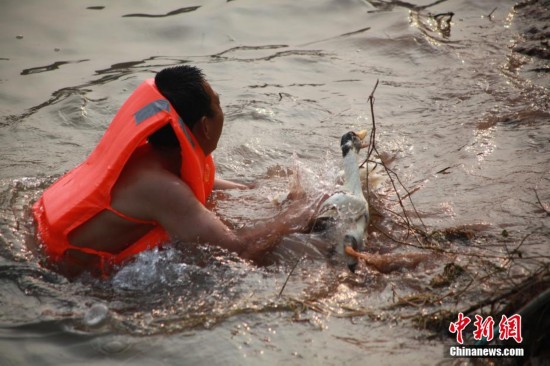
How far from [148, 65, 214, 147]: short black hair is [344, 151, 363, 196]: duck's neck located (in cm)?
85

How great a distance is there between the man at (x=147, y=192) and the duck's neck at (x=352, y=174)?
286mm

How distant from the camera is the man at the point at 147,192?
3344 millimetres

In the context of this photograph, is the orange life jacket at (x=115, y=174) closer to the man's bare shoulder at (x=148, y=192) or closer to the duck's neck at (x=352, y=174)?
the man's bare shoulder at (x=148, y=192)

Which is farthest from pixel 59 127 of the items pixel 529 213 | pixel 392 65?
pixel 529 213

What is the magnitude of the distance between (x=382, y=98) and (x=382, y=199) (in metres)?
1.91

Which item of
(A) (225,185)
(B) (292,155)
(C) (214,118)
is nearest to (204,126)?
(C) (214,118)

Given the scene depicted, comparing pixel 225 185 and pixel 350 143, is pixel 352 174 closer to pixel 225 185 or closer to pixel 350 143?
pixel 350 143

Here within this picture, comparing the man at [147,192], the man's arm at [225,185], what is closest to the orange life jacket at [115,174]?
the man at [147,192]

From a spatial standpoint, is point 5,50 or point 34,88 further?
point 5,50

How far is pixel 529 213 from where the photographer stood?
4.03 meters

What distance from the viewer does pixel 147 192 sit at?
3309 millimetres

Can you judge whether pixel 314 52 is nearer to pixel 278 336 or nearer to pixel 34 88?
pixel 34 88

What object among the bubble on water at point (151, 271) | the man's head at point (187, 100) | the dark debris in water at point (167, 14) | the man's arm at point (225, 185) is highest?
the dark debris in water at point (167, 14)

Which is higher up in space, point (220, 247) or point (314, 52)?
point (314, 52)
